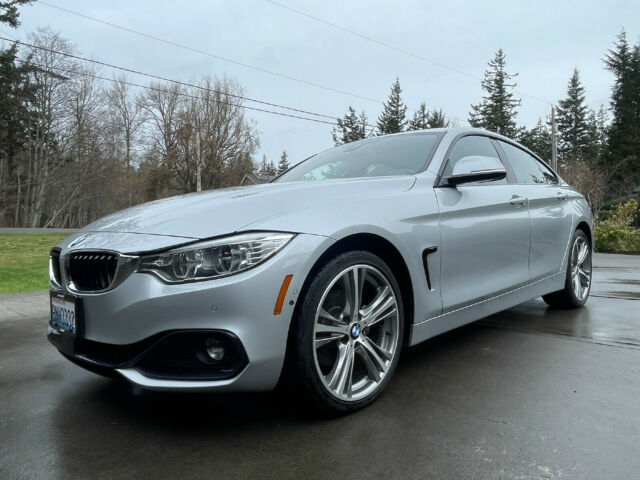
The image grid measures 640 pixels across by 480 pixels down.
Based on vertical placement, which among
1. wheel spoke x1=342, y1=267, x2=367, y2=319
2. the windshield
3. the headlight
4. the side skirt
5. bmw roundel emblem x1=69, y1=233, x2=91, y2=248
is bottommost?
the side skirt

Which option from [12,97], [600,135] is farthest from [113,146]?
[600,135]

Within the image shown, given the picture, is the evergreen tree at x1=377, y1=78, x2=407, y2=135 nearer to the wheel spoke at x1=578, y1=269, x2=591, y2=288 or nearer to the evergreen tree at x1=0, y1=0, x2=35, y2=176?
the evergreen tree at x1=0, y1=0, x2=35, y2=176

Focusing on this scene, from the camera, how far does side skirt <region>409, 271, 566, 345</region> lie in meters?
2.70

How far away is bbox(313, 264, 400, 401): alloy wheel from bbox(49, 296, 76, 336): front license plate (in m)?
1.09

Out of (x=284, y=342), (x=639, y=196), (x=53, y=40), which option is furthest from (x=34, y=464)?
(x=53, y=40)

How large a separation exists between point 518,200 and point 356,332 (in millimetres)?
1922

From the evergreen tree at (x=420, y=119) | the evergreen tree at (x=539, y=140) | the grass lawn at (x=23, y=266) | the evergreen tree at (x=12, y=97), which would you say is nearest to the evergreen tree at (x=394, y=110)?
the evergreen tree at (x=420, y=119)

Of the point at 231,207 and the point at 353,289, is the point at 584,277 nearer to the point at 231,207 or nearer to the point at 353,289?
the point at 353,289

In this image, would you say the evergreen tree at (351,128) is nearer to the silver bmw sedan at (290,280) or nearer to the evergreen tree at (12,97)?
the evergreen tree at (12,97)

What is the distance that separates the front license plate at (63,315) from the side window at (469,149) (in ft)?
7.15

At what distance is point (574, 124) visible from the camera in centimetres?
5459

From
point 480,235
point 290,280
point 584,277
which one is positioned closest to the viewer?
point 290,280

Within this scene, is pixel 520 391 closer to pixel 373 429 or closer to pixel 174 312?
pixel 373 429

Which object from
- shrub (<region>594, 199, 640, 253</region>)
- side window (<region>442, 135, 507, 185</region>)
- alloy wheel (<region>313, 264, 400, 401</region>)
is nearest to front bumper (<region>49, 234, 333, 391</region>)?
alloy wheel (<region>313, 264, 400, 401</region>)
